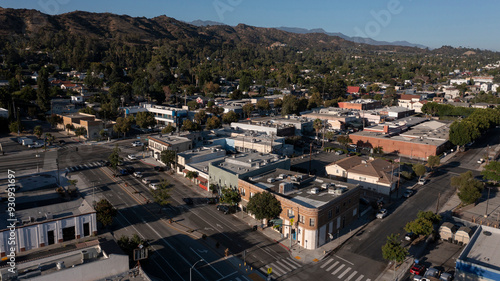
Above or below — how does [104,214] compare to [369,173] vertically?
below

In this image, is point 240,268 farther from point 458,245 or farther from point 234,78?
point 234,78

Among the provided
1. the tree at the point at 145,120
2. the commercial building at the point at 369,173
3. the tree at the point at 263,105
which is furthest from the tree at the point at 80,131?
the commercial building at the point at 369,173

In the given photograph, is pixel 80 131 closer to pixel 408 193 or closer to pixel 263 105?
pixel 263 105

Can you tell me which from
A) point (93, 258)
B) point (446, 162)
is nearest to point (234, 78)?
point (446, 162)

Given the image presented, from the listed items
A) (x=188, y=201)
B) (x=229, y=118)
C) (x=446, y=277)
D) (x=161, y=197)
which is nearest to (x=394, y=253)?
(x=446, y=277)

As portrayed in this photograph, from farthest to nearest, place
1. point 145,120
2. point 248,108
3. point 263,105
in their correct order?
1. point 263,105
2. point 248,108
3. point 145,120

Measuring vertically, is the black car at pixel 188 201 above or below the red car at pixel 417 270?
above

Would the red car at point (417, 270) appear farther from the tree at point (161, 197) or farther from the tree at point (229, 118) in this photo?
the tree at point (229, 118)
